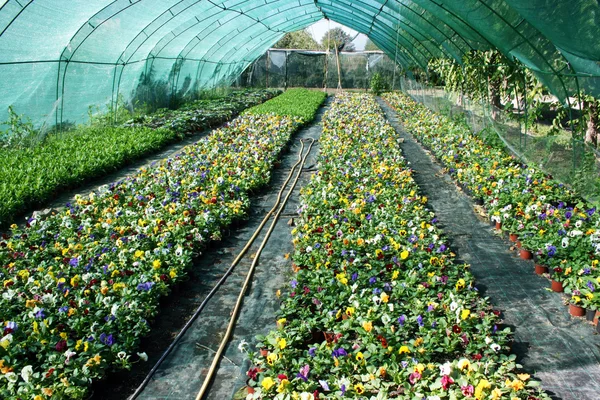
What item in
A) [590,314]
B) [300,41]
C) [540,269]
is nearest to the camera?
[590,314]

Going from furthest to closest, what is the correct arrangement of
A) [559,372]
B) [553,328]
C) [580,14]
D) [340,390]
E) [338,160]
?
[338,160] < [580,14] < [553,328] < [559,372] < [340,390]

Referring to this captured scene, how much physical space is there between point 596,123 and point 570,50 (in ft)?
12.3

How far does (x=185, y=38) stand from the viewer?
592 inches

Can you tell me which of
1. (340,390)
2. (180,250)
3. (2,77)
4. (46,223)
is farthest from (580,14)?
(2,77)

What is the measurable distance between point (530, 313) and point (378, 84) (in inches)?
926

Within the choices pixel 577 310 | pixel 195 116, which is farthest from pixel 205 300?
pixel 195 116

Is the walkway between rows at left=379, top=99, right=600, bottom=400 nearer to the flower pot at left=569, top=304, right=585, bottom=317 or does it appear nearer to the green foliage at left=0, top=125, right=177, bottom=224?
the flower pot at left=569, top=304, right=585, bottom=317

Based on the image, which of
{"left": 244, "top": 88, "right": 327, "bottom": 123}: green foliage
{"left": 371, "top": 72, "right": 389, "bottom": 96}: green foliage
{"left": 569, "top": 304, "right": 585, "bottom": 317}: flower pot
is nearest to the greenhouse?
{"left": 569, "top": 304, "right": 585, "bottom": 317}: flower pot

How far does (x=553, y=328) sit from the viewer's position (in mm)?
3641

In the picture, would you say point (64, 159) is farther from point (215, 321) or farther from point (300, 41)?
point (300, 41)

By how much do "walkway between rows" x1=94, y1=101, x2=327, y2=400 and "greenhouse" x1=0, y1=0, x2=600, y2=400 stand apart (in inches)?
0.7

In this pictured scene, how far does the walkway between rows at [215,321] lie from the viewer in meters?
3.07

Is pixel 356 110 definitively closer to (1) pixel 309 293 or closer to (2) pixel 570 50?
(2) pixel 570 50

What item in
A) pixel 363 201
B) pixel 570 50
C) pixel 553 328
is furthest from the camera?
pixel 363 201
